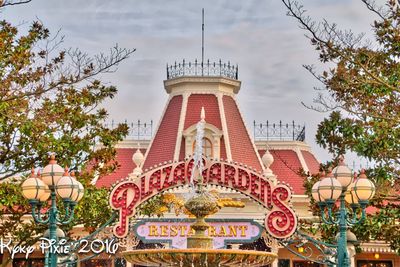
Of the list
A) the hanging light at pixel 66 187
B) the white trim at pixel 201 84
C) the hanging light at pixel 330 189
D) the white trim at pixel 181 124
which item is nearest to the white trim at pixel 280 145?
the white trim at pixel 201 84

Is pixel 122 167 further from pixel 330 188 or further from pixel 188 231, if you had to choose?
pixel 330 188

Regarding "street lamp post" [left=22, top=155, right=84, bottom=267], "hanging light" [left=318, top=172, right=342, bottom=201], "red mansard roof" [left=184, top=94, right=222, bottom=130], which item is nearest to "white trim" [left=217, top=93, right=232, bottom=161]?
"red mansard roof" [left=184, top=94, right=222, bottom=130]

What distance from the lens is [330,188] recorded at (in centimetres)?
1238

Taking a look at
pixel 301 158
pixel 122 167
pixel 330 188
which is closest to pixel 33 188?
pixel 330 188

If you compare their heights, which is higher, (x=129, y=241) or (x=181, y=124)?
(x=181, y=124)

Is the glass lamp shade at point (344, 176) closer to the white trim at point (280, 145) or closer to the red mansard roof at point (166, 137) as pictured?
the red mansard roof at point (166, 137)

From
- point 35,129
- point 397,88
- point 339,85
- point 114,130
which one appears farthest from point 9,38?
point 397,88

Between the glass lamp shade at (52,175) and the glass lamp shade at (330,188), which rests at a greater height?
the glass lamp shade at (52,175)

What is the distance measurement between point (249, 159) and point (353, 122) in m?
13.2

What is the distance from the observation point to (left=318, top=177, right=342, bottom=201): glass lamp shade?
40.6 ft

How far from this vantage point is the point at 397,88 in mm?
14141

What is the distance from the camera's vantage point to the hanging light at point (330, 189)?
1238 cm

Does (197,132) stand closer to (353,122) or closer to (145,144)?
(145,144)

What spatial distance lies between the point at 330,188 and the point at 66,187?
4.21m
